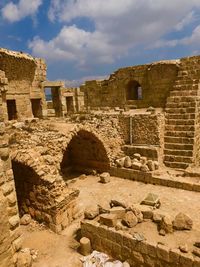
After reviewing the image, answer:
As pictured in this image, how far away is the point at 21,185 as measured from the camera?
7.37m

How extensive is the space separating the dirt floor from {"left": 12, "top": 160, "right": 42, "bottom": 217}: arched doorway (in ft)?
2.17

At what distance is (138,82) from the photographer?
14.9 meters

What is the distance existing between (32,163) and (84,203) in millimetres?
2748

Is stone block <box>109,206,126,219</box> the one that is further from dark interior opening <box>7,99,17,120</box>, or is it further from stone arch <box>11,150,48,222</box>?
dark interior opening <box>7,99,17,120</box>

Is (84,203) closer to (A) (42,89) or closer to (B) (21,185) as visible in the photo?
(B) (21,185)

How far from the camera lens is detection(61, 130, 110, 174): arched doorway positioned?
11.0 meters

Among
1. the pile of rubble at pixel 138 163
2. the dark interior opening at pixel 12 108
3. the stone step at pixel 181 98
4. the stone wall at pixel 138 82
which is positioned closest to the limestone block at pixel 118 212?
the pile of rubble at pixel 138 163

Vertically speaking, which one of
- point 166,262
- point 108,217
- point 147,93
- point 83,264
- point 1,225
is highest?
point 147,93

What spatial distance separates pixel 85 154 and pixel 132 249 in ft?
23.2

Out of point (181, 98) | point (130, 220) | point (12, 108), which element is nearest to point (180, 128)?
point (181, 98)

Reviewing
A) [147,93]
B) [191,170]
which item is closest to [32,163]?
[191,170]

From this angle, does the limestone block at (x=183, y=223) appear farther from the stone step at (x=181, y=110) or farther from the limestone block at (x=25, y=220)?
the stone step at (x=181, y=110)

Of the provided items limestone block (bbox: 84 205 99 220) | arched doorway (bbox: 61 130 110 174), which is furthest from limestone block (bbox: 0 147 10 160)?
arched doorway (bbox: 61 130 110 174)

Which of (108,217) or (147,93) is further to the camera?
(147,93)
